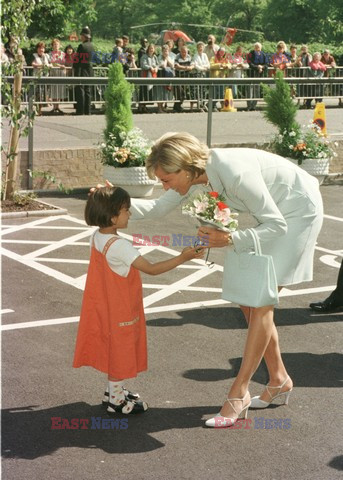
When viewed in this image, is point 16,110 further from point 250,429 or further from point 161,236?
point 250,429

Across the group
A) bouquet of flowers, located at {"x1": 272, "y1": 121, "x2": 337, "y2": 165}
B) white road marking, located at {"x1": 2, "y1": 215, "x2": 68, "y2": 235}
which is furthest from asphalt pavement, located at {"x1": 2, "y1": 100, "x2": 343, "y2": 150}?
white road marking, located at {"x1": 2, "y1": 215, "x2": 68, "y2": 235}

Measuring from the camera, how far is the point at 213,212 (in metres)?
5.69

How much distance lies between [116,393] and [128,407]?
A: 0.13m

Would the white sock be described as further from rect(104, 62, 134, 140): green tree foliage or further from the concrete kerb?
rect(104, 62, 134, 140): green tree foliage

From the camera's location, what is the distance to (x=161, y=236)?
1201cm

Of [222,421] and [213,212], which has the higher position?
[213,212]

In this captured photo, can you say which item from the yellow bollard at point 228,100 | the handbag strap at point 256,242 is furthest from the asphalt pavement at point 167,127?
the handbag strap at point 256,242

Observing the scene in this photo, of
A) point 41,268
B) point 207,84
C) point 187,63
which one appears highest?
point 187,63

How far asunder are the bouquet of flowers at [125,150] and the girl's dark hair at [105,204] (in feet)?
27.3

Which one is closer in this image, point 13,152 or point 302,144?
point 13,152

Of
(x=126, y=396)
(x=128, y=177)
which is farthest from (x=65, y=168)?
(x=126, y=396)

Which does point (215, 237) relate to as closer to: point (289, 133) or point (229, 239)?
point (229, 239)

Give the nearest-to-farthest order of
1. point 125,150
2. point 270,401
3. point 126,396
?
point 126,396
point 270,401
point 125,150

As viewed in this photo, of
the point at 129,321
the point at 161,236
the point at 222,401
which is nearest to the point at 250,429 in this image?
the point at 222,401
